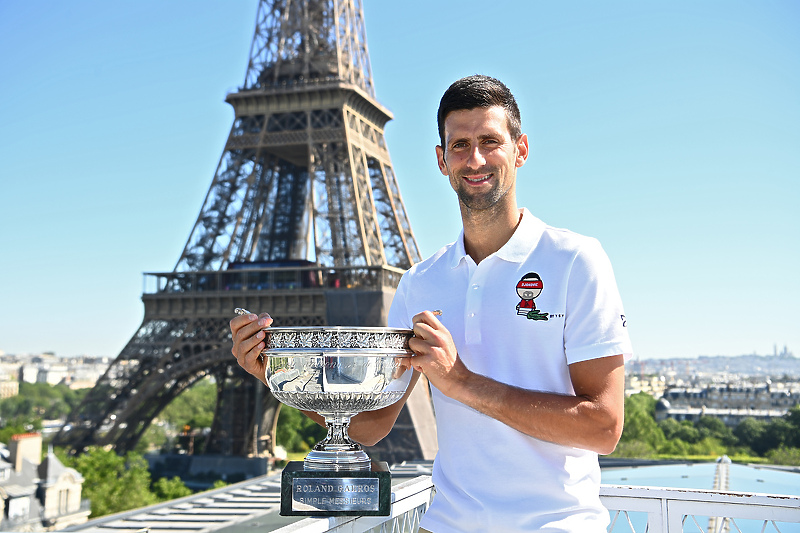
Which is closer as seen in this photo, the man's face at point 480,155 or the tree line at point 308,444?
the man's face at point 480,155

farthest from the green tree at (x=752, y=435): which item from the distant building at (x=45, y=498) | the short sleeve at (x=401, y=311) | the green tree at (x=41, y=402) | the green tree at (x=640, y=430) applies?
the green tree at (x=41, y=402)

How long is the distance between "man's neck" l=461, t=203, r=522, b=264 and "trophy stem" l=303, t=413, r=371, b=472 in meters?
0.71

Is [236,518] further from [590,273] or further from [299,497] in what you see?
[590,273]

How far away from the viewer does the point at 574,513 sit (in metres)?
2.11

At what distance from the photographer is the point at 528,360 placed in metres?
2.18

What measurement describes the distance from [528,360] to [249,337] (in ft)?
2.86

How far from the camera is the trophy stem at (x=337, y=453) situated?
7.65ft

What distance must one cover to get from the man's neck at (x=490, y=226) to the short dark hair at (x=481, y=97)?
0.80ft

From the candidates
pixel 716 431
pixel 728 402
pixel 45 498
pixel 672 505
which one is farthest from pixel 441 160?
pixel 728 402

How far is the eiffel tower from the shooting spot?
27.0 metres

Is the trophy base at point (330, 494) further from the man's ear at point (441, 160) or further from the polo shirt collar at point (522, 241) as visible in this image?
the man's ear at point (441, 160)

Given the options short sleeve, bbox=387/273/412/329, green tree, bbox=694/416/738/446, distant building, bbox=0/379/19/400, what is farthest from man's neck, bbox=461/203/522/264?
distant building, bbox=0/379/19/400

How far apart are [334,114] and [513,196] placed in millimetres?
27539

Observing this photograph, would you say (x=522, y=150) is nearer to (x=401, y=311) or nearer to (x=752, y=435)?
(x=401, y=311)
